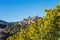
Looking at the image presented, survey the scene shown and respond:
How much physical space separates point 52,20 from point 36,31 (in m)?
9.73

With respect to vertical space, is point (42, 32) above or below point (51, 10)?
below

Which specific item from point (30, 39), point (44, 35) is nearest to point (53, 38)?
point (44, 35)

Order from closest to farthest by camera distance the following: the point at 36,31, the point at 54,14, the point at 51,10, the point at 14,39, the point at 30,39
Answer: the point at 54,14
the point at 51,10
the point at 36,31
the point at 30,39
the point at 14,39

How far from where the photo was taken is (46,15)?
51.2 m

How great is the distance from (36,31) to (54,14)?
34.0ft

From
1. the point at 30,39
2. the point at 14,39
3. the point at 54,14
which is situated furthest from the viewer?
the point at 14,39

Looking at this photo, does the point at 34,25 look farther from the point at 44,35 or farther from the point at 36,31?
the point at 44,35

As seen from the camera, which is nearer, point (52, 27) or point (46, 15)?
point (52, 27)

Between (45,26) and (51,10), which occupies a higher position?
(51,10)

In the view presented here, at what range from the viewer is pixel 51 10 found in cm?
5050

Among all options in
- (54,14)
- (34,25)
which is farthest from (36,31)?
(54,14)

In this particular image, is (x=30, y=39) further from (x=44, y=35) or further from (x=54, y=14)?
(x=54, y=14)

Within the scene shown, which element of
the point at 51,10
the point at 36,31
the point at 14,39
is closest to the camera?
the point at 51,10

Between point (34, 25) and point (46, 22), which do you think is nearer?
point (46, 22)
